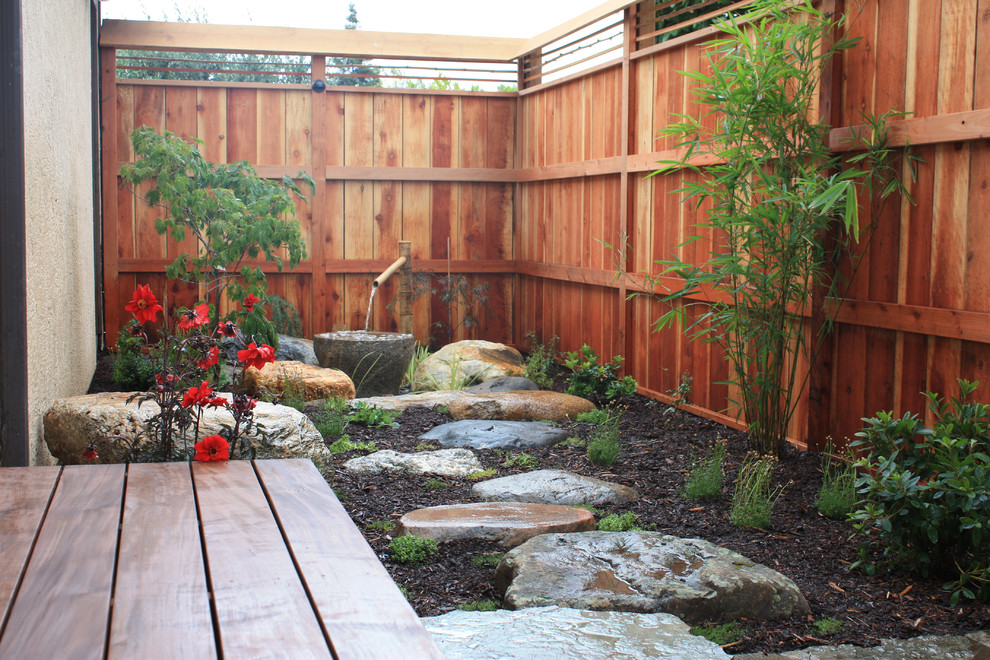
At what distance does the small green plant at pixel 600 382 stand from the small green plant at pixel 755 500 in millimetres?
1889

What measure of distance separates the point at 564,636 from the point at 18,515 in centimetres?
135

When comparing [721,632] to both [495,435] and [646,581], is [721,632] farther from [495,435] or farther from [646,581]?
[495,435]

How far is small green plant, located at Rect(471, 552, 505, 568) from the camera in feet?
9.94

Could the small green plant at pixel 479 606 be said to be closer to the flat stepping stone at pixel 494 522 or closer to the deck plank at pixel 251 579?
the flat stepping stone at pixel 494 522

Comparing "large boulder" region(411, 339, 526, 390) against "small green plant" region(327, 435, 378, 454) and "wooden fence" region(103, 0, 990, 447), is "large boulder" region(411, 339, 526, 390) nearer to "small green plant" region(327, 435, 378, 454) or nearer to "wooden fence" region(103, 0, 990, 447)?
"wooden fence" region(103, 0, 990, 447)

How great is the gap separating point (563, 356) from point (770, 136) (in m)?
3.53

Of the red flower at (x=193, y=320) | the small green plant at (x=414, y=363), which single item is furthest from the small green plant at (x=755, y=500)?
the small green plant at (x=414, y=363)

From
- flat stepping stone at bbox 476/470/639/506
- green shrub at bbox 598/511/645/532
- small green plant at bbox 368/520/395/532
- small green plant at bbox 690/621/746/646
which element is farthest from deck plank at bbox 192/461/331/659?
flat stepping stone at bbox 476/470/639/506

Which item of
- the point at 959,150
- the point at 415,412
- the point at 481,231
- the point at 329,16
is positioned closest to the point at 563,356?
the point at 481,231

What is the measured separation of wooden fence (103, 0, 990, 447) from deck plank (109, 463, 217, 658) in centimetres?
294

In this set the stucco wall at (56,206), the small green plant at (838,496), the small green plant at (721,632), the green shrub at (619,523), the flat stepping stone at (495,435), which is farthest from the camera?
the flat stepping stone at (495,435)

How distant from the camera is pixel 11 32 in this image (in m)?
2.84

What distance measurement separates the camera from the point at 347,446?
4.52 m

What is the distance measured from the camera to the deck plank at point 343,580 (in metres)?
1.13
